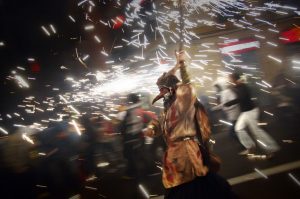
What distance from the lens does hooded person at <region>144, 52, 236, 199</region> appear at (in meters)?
3.46

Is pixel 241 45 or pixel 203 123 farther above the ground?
pixel 241 45

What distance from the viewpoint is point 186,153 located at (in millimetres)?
3514

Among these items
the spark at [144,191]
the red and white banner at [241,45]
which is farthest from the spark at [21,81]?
the spark at [144,191]

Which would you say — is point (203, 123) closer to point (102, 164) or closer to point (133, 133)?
point (133, 133)

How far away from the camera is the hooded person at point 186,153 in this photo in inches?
136

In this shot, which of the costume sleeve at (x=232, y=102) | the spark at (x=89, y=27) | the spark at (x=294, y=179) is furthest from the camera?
the spark at (x=89, y=27)

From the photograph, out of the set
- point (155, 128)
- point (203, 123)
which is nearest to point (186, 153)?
point (203, 123)

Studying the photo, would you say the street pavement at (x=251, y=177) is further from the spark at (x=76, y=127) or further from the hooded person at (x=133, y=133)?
the spark at (x=76, y=127)

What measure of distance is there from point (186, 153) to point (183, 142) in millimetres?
118

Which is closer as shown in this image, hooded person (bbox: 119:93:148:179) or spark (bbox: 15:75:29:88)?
hooded person (bbox: 119:93:148:179)

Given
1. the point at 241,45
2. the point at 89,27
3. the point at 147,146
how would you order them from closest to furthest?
the point at 147,146 → the point at 241,45 → the point at 89,27

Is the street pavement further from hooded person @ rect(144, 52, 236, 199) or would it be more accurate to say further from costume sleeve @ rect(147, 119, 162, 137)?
costume sleeve @ rect(147, 119, 162, 137)

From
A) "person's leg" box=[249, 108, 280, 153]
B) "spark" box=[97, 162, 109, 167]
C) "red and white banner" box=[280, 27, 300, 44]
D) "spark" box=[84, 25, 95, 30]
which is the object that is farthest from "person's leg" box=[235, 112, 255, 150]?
"spark" box=[84, 25, 95, 30]

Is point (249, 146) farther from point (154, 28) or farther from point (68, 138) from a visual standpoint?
point (154, 28)
